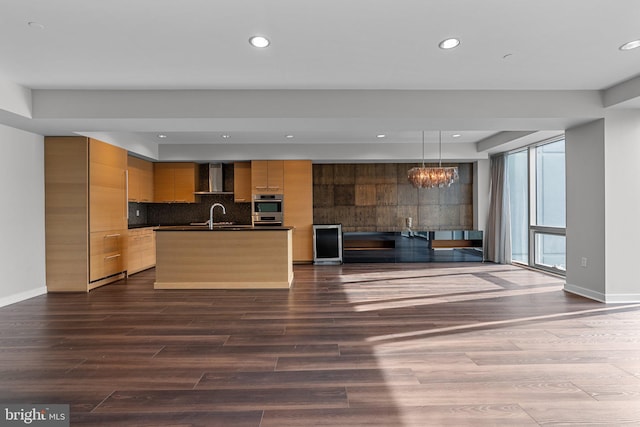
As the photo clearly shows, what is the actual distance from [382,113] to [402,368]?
289cm

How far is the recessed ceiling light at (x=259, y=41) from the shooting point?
9.98 ft

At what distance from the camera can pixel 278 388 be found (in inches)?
90.5

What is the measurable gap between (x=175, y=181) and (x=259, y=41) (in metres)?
5.66

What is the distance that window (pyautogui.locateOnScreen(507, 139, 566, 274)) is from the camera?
248 inches

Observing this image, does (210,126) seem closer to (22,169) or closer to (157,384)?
(22,169)

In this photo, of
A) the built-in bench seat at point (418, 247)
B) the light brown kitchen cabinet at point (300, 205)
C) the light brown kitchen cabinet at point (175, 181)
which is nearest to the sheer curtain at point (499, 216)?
the built-in bench seat at point (418, 247)

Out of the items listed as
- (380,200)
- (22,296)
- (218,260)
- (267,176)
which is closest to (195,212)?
(267,176)

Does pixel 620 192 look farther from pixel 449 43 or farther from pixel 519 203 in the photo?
pixel 449 43

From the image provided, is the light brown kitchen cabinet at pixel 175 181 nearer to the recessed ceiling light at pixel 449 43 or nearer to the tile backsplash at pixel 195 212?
the tile backsplash at pixel 195 212

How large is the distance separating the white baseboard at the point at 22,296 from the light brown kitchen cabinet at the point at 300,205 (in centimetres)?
430

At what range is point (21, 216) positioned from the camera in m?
4.82

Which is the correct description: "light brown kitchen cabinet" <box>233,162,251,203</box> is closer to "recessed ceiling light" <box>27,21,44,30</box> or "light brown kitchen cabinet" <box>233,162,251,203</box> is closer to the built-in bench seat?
the built-in bench seat

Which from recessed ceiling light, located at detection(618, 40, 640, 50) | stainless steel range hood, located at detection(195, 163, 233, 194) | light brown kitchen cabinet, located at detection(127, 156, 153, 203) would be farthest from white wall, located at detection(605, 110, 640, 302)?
light brown kitchen cabinet, located at detection(127, 156, 153, 203)

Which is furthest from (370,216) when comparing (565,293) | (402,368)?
(402,368)
